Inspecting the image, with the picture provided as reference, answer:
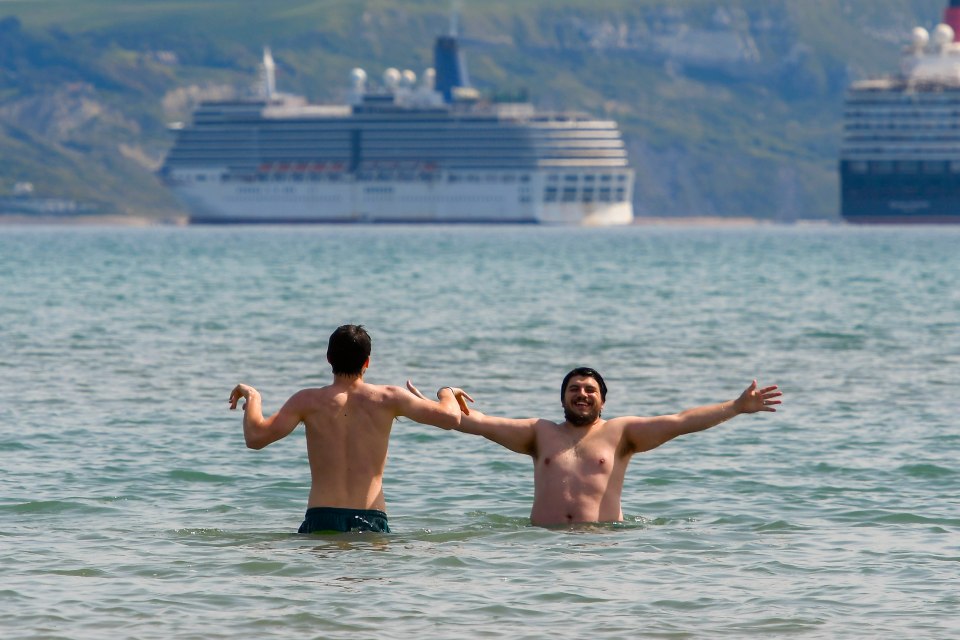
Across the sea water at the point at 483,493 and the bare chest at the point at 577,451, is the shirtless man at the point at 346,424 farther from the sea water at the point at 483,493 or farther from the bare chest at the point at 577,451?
the bare chest at the point at 577,451

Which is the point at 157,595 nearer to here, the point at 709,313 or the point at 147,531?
the point at 147,531

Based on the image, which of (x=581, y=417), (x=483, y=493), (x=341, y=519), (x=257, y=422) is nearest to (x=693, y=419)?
(x=581, y=417)

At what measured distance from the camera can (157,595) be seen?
1251 cm

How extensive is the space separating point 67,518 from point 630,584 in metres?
5.38

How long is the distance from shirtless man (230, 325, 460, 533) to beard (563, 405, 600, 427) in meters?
1.03

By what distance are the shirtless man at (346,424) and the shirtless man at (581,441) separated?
0.29 metres

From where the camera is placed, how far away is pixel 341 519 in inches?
518

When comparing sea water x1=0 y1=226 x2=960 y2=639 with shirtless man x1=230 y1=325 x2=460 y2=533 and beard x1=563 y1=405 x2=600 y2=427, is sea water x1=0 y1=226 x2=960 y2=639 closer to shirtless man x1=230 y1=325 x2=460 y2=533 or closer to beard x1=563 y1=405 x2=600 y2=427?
shirtless man x1=230 y1=325 x2=460 y2=533

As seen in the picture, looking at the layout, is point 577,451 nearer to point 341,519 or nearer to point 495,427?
point 495,427

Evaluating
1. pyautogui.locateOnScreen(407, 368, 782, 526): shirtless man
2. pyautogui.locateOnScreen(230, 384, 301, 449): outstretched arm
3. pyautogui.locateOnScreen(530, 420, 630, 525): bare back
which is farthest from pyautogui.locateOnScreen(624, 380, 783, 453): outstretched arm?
pyautogui.locateOnScreen(230, 384, 301, 449): outstretched arm

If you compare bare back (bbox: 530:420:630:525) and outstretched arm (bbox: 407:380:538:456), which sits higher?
outstretched arm (bbox: 407:380:538:456)

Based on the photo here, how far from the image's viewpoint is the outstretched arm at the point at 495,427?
41.5 feet

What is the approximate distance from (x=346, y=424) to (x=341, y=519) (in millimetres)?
770

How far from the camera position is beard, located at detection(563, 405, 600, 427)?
13109 mm
